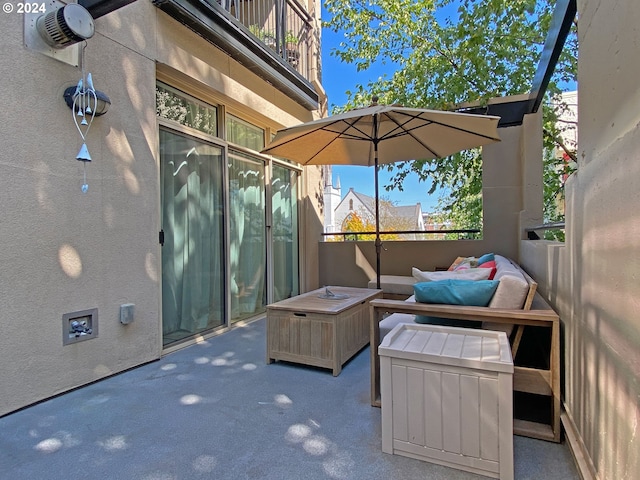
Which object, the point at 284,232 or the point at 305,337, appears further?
the point at 284,232

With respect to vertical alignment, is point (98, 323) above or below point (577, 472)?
above

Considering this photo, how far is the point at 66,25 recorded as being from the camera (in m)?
2.18

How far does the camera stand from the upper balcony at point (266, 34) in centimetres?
330

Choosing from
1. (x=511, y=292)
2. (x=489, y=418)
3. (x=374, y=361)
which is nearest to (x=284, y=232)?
(x=374, y=361)

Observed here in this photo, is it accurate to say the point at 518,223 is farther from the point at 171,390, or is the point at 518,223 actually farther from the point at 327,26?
the point at 327,26

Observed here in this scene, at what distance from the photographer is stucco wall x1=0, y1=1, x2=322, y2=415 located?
7.03ft

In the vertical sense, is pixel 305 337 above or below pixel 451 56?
below

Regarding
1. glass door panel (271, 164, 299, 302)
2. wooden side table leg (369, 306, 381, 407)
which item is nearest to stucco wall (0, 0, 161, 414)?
wooden side table leg (369, 306, 381, 407)

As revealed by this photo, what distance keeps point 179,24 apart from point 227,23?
0.48 meters

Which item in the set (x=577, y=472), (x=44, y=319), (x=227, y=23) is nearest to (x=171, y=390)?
(x=44, y=319)

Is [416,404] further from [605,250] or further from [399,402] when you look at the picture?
[605,250]

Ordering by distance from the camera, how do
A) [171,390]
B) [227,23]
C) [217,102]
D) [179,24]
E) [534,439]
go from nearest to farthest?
[534,439] → [171,390] → [179,24] → [227,23] → [217,102]

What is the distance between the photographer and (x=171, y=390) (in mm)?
2432

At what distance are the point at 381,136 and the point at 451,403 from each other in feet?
9.54
